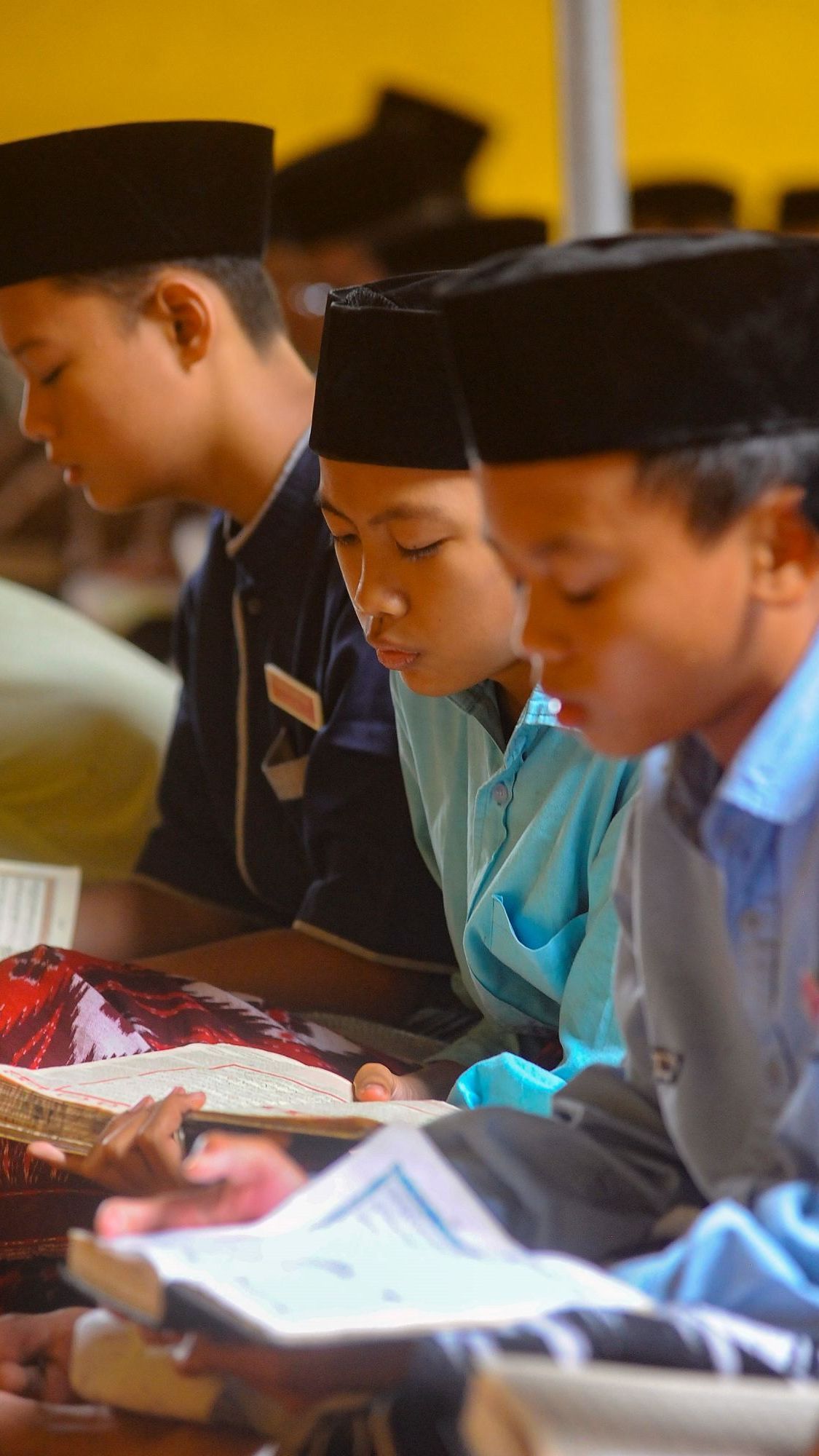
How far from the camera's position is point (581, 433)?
78cm

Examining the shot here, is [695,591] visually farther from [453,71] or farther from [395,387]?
[453,71]

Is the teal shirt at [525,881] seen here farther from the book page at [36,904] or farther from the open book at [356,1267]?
the book page at [36,904]

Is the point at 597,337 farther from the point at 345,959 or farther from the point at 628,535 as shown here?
the point at 345,959

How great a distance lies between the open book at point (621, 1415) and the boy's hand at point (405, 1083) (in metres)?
0.51

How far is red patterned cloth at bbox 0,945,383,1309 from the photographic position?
53.3 inches

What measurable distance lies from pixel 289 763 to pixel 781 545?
3.11 feet

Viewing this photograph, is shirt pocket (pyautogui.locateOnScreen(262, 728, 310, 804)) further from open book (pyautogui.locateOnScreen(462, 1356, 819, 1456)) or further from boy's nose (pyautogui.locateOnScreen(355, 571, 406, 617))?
open book (pyautogui.locateOnScreen(462, 1356, 819, 1456))

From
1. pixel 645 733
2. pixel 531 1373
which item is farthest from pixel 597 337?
pixel 531 1373

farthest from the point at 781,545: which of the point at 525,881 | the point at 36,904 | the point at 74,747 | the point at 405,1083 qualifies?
the point at 74,747

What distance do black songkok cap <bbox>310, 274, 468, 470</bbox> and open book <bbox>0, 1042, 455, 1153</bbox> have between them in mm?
460

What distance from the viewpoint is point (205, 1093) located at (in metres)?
1.07

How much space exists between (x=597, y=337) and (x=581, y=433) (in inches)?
2.0

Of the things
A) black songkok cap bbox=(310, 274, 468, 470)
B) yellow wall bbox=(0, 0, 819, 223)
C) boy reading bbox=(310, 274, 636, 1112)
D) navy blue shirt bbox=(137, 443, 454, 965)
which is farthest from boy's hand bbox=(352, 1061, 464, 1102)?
yellow wall bbox=(0, 0, 819, 223)

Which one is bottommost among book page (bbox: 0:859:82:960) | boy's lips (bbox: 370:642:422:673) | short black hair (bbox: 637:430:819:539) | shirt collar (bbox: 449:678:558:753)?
book page (bbox: 0:859:82:960)
